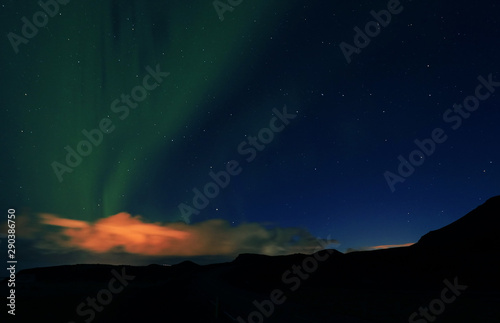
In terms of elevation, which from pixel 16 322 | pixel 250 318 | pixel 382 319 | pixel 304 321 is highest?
pixel 16 322

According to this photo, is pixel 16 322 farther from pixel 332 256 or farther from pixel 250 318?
pixel 332 256

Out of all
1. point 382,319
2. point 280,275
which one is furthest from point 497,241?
point 382,319

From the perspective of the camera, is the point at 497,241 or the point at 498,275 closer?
the point at 498,275

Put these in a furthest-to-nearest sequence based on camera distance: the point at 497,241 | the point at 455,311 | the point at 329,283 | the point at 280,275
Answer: the point at 497,241
the point at 280,275
the point at 329,283
the point at 455,311

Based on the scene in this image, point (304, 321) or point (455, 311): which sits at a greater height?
point (304, 321)

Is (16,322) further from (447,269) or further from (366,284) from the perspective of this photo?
(447,269)

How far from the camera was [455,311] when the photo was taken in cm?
1803

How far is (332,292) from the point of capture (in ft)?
113

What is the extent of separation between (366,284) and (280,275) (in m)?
18.6

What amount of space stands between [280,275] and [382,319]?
4835 centimetres

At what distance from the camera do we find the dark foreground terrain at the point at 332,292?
1702cm

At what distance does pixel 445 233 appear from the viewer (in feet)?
310

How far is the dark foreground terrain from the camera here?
17.0 meters

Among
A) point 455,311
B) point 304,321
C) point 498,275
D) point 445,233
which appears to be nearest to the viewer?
point 304,321
